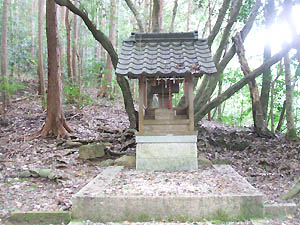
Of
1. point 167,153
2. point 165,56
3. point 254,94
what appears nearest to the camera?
point 167,153

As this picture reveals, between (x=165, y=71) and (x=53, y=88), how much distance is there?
5255 millimetres

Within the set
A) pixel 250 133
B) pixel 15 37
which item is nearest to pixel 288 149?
pixel 250 133

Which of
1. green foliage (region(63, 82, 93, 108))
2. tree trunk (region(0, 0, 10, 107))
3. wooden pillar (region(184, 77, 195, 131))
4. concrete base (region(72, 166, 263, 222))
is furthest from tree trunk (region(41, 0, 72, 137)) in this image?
concrete base (region(72, 166, 263, 222))

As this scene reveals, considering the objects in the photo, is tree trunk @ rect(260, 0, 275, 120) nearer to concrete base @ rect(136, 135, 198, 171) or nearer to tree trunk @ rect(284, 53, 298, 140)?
tree trunk @ rect(284, 53, 298, 140)

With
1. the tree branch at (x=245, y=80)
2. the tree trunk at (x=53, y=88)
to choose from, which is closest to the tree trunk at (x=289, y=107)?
the tree branch at (x=245, y=80)

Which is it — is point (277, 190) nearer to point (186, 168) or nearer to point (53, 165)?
point (186, 168)

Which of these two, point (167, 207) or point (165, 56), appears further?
point (165, 56)

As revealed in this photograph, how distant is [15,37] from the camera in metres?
20.6

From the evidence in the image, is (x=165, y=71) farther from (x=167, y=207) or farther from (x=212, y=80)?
(x=212, y=80)

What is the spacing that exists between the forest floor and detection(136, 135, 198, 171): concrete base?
116cm

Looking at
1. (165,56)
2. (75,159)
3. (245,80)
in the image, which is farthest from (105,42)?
(245,80)

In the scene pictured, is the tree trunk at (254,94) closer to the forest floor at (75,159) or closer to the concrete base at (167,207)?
the forest floor at (75,159)

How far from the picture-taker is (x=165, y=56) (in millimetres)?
6859

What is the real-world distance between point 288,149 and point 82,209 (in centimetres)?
654
